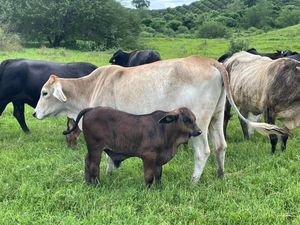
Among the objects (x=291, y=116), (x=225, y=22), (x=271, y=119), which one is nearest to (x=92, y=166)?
(x=271, y=119)

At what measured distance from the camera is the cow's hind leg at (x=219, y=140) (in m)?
6.35

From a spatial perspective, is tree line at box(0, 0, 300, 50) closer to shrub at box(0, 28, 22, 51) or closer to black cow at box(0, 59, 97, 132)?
shrub at box(0, 28, 22, 51)

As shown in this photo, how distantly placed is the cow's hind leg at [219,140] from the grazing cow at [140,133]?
86 centimetres

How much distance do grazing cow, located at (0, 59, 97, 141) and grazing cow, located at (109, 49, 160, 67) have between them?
6.37ft

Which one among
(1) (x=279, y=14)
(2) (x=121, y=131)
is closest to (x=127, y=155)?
(2) (x=121, y=131)

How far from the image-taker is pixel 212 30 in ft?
153

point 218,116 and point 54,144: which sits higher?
point 218,116

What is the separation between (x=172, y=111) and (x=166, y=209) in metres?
1.22

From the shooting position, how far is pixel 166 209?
5000 millimetres

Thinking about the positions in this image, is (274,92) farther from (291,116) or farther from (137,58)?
(137,58)

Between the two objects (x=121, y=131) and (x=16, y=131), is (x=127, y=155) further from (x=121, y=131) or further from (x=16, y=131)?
(x=16, y=131)

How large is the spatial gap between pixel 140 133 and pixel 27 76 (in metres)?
4.20

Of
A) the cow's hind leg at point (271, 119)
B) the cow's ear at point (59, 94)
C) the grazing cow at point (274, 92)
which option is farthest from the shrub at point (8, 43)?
the cow's hind leg at point (271, 119)

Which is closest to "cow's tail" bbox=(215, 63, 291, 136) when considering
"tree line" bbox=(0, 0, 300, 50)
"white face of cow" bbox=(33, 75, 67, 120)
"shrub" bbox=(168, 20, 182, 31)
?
"white face of cow" bbox=(33, 75, 67, 120)
